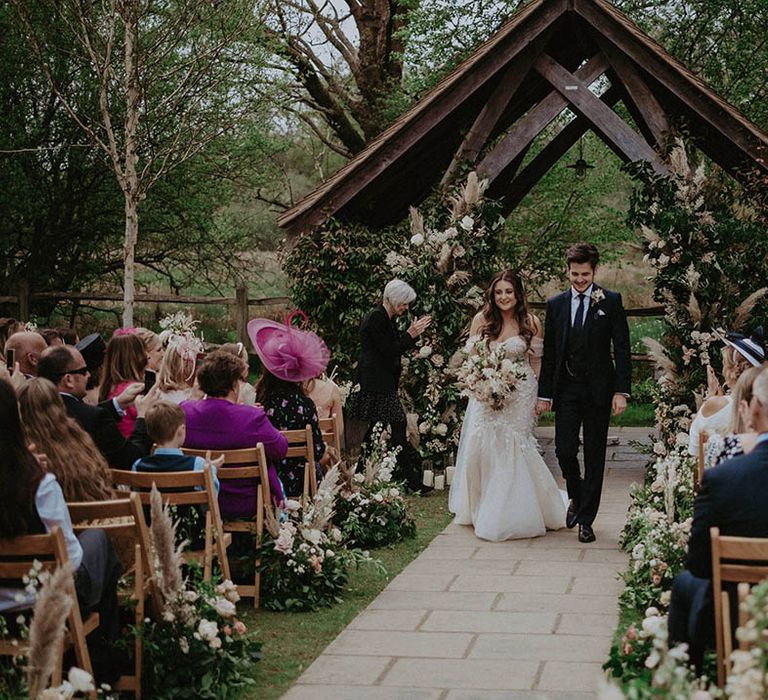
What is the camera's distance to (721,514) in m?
4.12

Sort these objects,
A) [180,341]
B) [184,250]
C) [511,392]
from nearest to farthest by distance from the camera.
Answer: [180,341] → [511,392] → [184,250]

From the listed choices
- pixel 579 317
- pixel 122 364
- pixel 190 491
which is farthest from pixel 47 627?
pixel 579 317

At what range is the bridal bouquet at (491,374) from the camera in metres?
8.81

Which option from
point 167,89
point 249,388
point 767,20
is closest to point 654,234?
point 249,388

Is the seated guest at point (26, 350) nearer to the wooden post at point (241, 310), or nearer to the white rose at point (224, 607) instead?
the white rose at point (224, 607)

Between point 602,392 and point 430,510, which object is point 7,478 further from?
point 430,510

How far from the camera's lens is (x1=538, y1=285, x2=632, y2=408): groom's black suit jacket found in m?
A: 8.38

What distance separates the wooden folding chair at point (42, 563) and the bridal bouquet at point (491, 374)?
191 inches

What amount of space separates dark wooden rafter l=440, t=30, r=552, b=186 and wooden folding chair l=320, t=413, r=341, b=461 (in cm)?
426

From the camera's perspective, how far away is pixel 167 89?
1902 cm

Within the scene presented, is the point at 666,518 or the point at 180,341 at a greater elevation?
the point at 180,341

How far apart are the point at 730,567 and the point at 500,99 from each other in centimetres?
820

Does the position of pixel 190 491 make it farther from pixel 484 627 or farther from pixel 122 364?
pixel 484 627

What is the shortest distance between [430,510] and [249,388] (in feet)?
8.61
